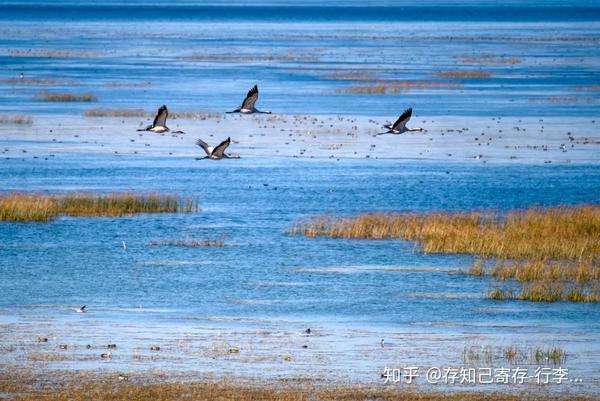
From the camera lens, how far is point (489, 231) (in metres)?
28.3

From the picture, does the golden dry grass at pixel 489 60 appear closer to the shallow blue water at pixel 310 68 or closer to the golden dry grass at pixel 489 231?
the shallow blue water at pixel 310 68

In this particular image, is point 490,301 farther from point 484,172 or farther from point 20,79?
point 20,79

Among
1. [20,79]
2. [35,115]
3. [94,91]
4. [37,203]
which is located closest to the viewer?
[37,203]

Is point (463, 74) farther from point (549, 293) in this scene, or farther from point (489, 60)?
point (549, 293)

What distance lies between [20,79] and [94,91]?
7.69 m

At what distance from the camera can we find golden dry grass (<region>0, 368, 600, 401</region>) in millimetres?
15500

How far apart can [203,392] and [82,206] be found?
1764 centimetres

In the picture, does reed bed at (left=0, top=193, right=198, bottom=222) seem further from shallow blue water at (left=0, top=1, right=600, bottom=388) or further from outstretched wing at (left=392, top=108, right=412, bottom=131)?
outstretched wing at (left=392, top=108, right=412, bottom=131)

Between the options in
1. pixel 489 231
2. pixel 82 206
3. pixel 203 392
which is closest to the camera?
pixel 203 392

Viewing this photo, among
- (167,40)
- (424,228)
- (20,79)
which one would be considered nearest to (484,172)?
(424,228)

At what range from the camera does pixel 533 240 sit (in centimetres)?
2741

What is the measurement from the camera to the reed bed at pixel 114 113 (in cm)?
5616

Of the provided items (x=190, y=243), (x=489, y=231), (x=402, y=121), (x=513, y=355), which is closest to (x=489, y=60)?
(x=489, y=231)

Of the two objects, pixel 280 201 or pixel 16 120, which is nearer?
pixel 280 201
